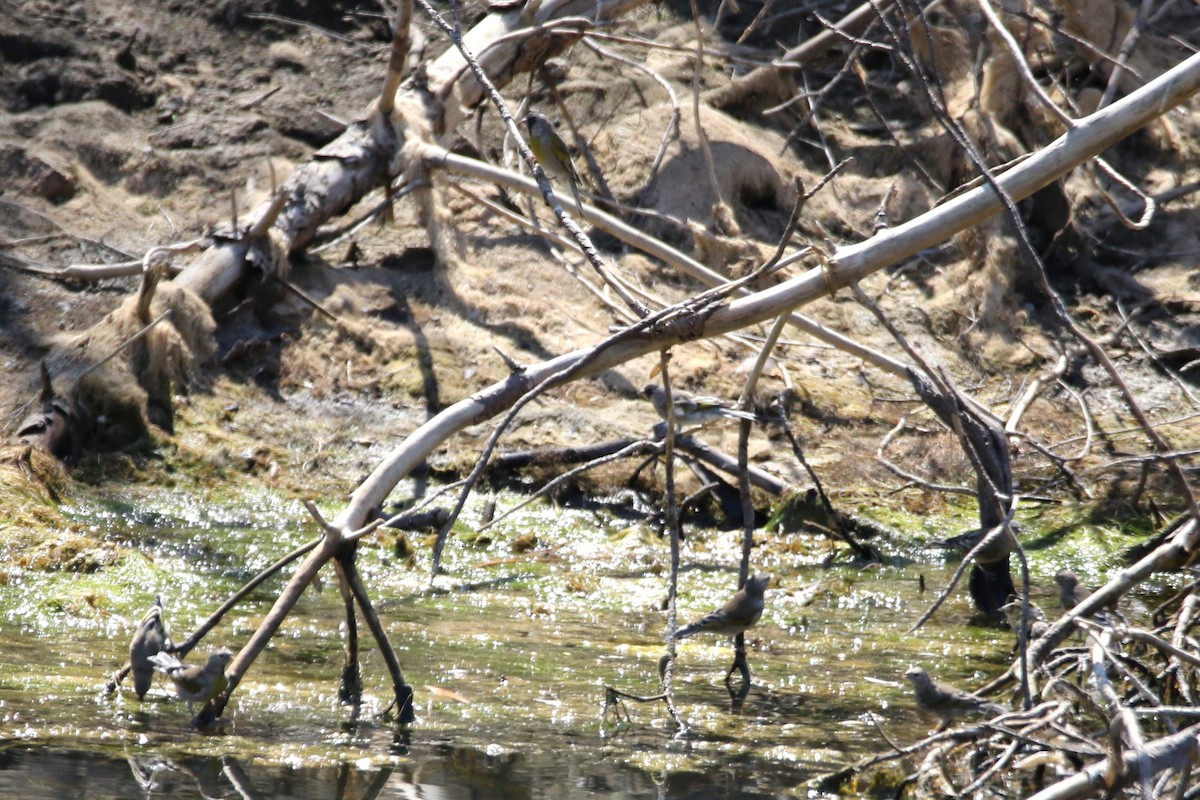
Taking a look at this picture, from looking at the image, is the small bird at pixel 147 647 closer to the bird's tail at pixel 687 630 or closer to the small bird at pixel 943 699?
the bird's tail at pixel 687 630

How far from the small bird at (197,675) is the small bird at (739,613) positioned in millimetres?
1327

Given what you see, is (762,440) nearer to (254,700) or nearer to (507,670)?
(507,670)

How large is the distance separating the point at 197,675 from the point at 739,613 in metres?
1.60

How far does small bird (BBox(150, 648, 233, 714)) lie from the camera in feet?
11.6

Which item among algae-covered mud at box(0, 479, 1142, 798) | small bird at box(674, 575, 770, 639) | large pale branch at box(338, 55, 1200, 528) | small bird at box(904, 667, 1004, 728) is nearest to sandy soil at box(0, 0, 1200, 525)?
algae-covered mud at box(0, 479, 1142, 798)

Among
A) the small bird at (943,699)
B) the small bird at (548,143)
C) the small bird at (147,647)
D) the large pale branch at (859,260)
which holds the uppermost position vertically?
the small bird at (548,143)

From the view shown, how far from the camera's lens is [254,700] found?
156 inches

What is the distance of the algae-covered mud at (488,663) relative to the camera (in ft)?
11.2

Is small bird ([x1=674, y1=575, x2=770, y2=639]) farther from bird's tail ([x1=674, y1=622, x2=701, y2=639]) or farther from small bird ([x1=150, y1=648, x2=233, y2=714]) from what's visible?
small bird ([x1=150, y1=648, x2=233, y2=714])

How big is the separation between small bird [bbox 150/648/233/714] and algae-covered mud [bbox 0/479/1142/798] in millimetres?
106

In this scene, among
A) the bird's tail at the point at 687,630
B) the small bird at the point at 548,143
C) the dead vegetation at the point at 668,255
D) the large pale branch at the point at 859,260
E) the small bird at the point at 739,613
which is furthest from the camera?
the dead vegetation at the point at 668,255

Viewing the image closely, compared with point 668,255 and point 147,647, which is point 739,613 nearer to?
point 147,647

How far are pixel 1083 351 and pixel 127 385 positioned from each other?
6605mm

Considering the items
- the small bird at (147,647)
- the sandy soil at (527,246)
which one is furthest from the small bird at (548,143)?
the small bird at (147,647)
